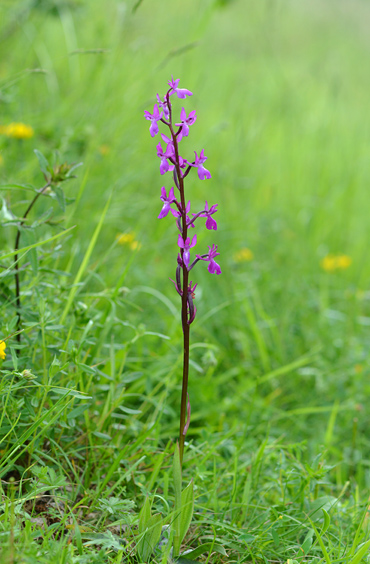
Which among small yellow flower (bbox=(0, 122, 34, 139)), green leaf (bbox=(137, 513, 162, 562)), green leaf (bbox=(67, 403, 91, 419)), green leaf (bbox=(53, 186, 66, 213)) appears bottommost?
green leaf (bbox=(137, 513, 162, 562))

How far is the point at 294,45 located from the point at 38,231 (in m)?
6.60

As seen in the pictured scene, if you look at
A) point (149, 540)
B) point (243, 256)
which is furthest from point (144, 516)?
point (243, 256)

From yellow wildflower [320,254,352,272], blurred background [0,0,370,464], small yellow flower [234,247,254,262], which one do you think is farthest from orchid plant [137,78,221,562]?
yellow wildflower [320,254,352,272]

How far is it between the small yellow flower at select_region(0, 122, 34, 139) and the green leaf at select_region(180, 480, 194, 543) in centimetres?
197

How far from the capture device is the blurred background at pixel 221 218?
7.14 ft

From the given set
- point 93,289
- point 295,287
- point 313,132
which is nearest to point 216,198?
point 295,287

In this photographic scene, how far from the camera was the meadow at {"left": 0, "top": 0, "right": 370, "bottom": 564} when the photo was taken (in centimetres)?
122

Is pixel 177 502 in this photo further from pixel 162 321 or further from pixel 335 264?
pixel 335 264

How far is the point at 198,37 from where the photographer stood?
2666 mm

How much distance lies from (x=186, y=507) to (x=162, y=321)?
131 centimetres

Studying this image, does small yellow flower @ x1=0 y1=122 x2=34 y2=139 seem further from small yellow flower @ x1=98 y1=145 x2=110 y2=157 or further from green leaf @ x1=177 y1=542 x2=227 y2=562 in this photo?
green leaf @ x1=177 y1=542 x2=227 y2=562

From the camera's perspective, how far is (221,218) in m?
3.21

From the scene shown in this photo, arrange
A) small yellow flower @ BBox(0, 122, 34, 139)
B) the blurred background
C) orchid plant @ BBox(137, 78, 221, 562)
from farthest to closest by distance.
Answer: small yellow flower @ BBox(0, 122, 34, 139), the blurred background, orchid plant @ BBox(137, 78, 221, 562)

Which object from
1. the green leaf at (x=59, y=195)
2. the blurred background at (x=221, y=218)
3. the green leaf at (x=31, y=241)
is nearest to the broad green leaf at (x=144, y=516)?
the blurred background at (x=221, y=218)
